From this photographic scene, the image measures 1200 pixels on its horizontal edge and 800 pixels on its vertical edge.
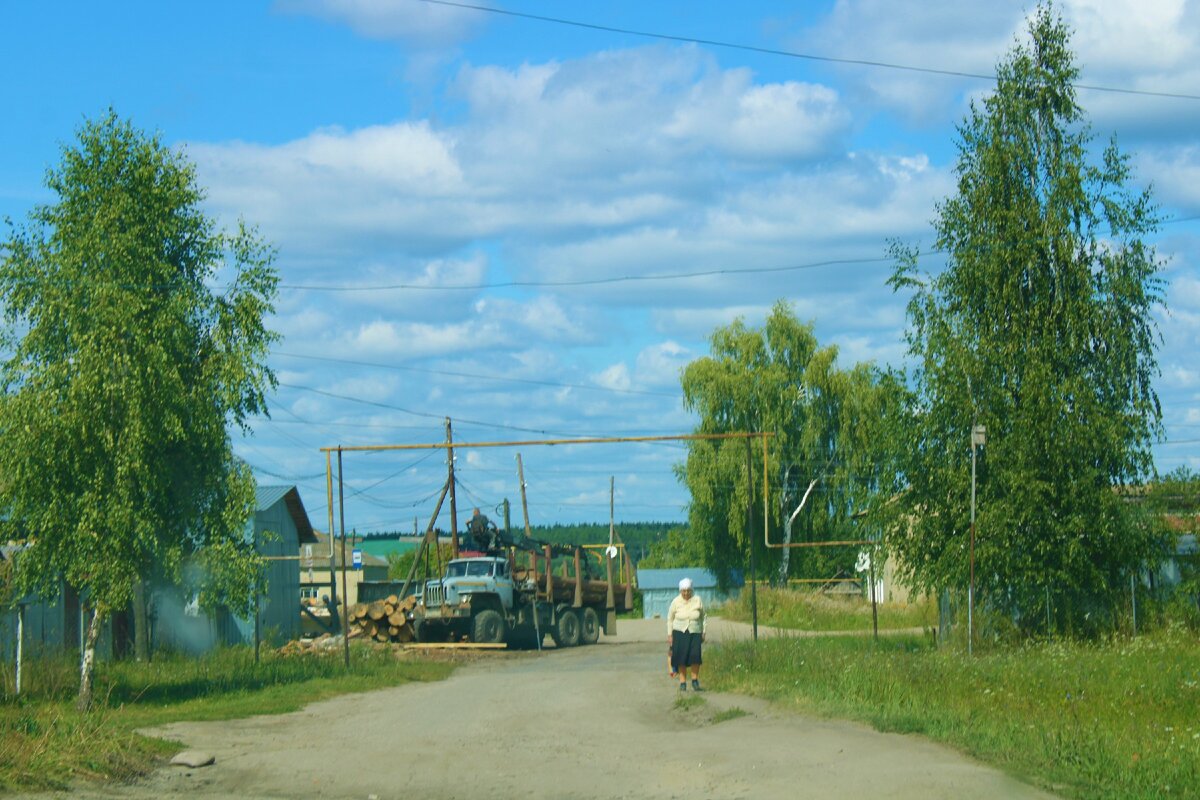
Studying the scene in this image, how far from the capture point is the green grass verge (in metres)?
10.6

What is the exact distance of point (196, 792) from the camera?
1202 centimetres

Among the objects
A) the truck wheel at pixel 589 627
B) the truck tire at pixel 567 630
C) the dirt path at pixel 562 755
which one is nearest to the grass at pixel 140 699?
the dirt path at pixel 562 755

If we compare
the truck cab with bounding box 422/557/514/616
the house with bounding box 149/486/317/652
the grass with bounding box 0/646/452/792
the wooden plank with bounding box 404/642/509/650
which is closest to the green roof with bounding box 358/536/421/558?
the house with bounding box 149/486/317/652

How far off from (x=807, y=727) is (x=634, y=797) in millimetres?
3517

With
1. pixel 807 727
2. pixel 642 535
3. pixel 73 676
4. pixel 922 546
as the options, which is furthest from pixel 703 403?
pixel 642 535

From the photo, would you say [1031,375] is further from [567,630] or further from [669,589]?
[669,589]

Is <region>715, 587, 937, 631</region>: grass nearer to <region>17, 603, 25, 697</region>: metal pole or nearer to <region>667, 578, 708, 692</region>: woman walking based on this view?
<region>667, 578, 708, 692</region>: woman walking

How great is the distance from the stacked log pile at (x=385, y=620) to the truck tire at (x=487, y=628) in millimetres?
1859

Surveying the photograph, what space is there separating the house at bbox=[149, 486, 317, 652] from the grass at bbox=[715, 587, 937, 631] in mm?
15187

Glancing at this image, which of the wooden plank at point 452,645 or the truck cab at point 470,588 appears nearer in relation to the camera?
the wooden plank at point 452,645

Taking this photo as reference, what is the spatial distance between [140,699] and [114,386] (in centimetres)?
491

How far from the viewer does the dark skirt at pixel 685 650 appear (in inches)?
744

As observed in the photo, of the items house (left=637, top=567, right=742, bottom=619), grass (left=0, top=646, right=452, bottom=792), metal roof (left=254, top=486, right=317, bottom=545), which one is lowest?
house (left=637, top=567, right=742, bottom=619)

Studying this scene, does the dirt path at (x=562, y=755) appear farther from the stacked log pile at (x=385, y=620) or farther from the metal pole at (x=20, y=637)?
the stacked log pile at (x=385, y=620)
